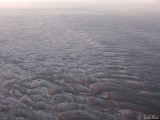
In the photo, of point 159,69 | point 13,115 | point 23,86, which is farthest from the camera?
point 159,69

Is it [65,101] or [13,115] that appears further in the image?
[65,101]

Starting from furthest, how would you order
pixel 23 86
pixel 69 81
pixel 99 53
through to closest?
pixel 99 53 < pixel 69 81 < pixel 23 86

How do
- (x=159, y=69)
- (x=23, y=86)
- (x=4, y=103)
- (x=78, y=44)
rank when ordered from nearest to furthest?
(x=4, y=103)
(x=23, y=86)
(x=159, y=69)
(x=78, y=44)

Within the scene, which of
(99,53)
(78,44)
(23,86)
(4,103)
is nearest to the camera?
(4,103)

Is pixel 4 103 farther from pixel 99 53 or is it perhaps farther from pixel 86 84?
pixel 99 53

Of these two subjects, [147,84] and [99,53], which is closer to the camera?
[147,84]

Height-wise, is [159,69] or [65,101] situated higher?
[159,69]

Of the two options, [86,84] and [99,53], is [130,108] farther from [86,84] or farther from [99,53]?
[99,53]

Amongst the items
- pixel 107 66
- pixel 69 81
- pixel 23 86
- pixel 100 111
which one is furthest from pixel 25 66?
pixel 100 111

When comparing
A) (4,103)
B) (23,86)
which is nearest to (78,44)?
(23,86)
